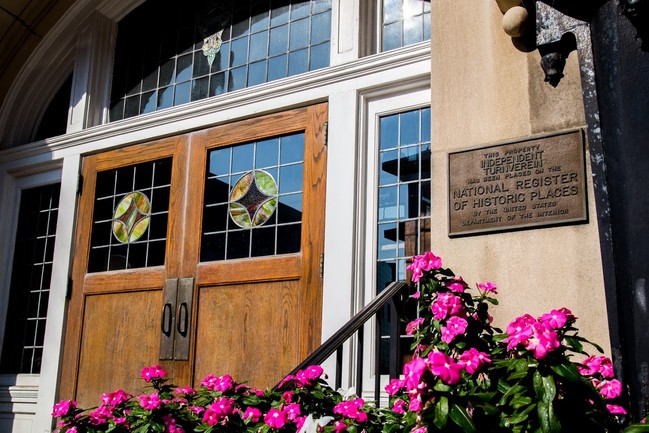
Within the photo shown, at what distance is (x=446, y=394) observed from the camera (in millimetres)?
2086

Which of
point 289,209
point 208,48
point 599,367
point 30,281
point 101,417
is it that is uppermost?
point 208,48

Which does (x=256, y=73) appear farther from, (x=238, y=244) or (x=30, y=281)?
(x=30, y=281)

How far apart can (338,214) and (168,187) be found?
1454mm

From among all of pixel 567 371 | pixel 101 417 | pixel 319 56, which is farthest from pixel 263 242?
pixel 567 371

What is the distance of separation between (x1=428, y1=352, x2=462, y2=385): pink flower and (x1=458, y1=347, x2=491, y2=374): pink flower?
0.12 metres

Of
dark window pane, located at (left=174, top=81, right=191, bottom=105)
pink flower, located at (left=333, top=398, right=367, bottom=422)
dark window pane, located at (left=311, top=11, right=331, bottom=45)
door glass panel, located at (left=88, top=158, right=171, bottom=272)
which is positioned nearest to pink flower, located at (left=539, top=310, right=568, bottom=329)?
pink flower, located at (left=333, top=398, right=367, bottom=422)

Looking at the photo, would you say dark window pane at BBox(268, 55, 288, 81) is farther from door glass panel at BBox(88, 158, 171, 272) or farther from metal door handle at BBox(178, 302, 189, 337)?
metal door handle at BBox(178, 302, 189, 337)

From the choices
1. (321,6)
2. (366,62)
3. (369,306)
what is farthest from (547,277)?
(321,6)

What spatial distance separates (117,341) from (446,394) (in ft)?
12.2

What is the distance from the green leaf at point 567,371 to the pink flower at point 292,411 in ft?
3.63

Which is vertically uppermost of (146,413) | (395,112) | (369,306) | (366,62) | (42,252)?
(366,62)

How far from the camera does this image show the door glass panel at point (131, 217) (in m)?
5.45

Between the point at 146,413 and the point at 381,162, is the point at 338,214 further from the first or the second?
the point at 146,413

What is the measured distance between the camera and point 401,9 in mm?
4980
